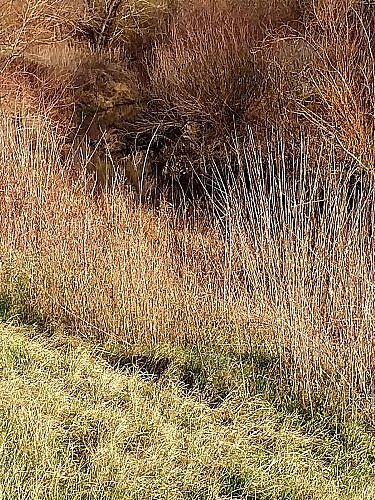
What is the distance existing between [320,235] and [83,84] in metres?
8.61

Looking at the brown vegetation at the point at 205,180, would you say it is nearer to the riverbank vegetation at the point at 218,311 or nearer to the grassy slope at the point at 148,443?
the riverbank vegetation at the point at 218,311

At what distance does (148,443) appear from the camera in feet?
9.49

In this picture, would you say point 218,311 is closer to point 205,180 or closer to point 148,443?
point 148,443

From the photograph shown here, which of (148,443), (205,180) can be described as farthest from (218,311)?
(205,180)

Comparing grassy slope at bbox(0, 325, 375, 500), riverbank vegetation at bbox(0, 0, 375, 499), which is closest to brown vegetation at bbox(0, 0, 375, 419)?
riverbank vegetation at bbox(0, 0, 375, 499)

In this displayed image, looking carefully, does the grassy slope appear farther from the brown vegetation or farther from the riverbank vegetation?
the brown vegetation

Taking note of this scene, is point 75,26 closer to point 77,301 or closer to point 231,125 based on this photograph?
point 231,125

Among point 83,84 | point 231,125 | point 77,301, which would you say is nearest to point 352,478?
point 77,301

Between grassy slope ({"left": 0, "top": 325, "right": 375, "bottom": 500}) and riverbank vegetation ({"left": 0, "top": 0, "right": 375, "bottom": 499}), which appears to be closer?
grassy slope ({"left": 0, "top": 325, "right": 375, "bottom": 500})

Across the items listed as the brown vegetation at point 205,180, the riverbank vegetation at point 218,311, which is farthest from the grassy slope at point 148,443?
the brown vegetation at point 205,180

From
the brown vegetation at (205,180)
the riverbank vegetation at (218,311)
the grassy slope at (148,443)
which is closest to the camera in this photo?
the grassy slope at (148,443)

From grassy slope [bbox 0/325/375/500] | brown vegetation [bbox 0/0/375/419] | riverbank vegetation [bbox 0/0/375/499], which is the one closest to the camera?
grassy slope [bbox 0/325/375/500]

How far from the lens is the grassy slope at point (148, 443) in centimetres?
259

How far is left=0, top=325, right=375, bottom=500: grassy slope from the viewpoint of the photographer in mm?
2594
